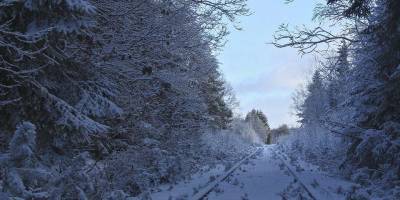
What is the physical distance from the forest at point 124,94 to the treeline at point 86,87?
3 centimetres

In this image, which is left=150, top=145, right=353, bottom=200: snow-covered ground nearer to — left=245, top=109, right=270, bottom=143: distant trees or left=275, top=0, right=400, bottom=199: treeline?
left=275, top=0, right=400, bottom=199: treeline

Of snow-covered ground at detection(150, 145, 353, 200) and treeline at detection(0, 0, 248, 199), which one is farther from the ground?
treeline at detection(0, 0, 248, 199)

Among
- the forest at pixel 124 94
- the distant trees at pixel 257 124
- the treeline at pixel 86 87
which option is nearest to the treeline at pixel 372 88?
the forest at pixel 124 94

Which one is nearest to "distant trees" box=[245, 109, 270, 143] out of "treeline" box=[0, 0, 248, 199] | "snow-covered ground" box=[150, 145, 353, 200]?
"snow-covered ground" box=[150, 145, 353, 200]

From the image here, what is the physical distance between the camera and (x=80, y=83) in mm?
10117

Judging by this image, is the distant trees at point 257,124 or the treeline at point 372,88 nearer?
the treeline at point 372,88

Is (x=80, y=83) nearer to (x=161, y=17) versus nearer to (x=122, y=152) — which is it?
(x=122, y=152)

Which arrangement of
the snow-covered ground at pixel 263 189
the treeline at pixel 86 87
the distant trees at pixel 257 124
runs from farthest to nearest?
the distant trees at pixel 257 124 < the snow-covered ground at pixel 263 189 < the treeline at pixel 86 87

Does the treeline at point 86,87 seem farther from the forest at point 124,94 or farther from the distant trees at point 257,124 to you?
the distant trees at point 257,124

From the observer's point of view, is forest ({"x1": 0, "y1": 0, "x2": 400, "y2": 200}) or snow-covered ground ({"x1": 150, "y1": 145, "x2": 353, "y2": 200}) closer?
forest ({"x1": 0, "y1": 0, "x2": 400, "y2": 200})

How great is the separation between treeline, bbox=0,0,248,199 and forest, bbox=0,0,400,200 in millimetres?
25

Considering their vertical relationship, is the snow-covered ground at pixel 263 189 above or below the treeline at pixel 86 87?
below

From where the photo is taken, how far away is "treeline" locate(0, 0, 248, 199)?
23.3 feet

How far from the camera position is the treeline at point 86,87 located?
7.10 meters
